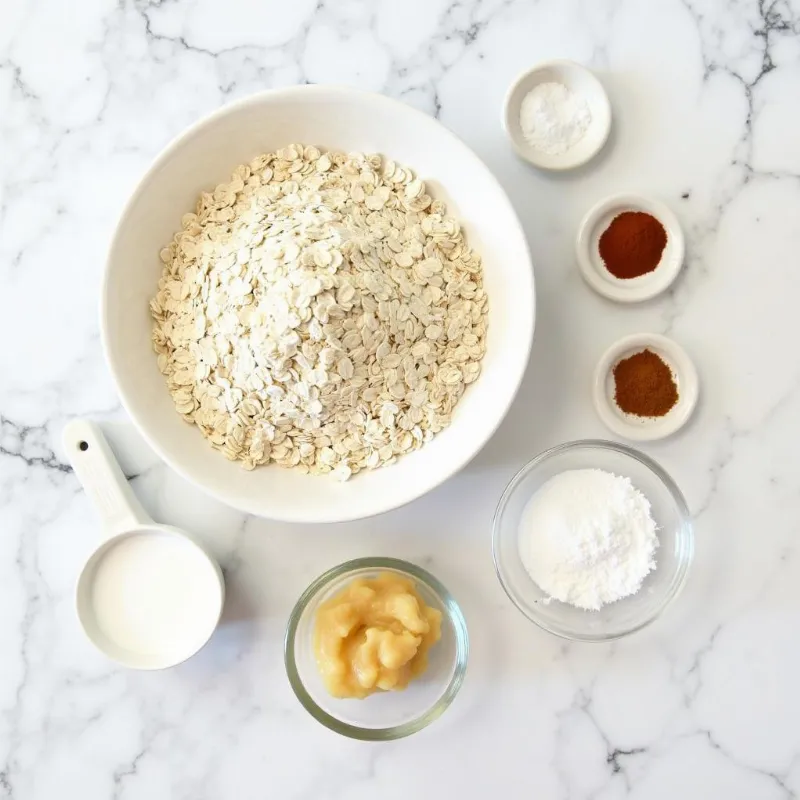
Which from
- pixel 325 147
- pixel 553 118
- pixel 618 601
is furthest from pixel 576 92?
pixel 618 601

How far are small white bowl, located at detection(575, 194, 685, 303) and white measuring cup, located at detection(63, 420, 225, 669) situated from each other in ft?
2.48

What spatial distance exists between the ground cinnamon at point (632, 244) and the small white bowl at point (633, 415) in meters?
0.11

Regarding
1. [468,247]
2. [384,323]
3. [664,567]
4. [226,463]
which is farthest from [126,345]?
[664,567]

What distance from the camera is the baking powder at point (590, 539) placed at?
117 cm

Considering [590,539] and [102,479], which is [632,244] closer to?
[590,539]

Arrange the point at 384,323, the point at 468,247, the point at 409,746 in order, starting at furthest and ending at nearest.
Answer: the point at 409,746 < the point at 468,247 < the point at 384,323

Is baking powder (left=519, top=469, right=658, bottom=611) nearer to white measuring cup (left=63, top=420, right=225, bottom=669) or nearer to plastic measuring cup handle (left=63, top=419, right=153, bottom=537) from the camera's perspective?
white measuring cup (left=63, top=420, right=225, bottom=669)

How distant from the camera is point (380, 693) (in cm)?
124

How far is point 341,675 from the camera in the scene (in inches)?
44.7

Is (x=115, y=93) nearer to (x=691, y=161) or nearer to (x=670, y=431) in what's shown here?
(x=691, y=161)

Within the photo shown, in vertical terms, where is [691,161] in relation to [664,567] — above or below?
above

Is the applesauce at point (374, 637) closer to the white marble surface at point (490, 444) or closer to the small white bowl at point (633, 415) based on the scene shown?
the white marble surface at point (490, 444)

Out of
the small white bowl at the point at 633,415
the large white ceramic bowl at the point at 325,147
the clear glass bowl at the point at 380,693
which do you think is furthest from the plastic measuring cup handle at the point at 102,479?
the small white bowl at the point at 633,415

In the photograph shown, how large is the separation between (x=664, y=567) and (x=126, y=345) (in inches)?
35.1
